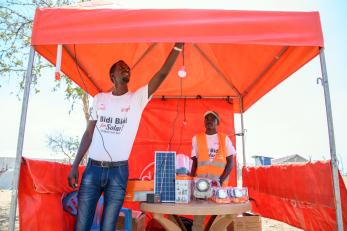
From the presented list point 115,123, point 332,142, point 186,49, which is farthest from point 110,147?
point 186,49

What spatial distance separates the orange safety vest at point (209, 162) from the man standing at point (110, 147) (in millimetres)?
1586

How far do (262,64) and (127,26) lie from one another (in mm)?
2096

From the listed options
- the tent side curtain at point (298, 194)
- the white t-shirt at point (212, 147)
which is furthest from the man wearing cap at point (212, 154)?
the tent side curtain at point (298, 194)

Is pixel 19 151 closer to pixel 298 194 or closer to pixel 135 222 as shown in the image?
pixel 135 222

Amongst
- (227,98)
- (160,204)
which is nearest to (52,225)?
(160,204)

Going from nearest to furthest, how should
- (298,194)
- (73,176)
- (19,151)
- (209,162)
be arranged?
(19,151) < (73,176) < (298,194) < (209,162)

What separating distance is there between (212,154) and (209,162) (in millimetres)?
115

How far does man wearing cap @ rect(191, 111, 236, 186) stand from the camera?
12.7 ft

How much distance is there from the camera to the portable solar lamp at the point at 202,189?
8.16 ft

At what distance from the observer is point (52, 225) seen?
8.24 ft

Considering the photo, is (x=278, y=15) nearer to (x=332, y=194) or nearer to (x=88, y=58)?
(x=332, y=194)

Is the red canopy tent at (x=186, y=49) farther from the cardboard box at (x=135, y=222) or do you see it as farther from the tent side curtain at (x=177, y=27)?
the cardboard box at (x=135, y=222)

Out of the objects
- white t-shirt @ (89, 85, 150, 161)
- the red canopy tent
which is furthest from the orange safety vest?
white t-shirt @ (89, 85, 150, 161)

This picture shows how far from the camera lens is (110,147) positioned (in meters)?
2.38
